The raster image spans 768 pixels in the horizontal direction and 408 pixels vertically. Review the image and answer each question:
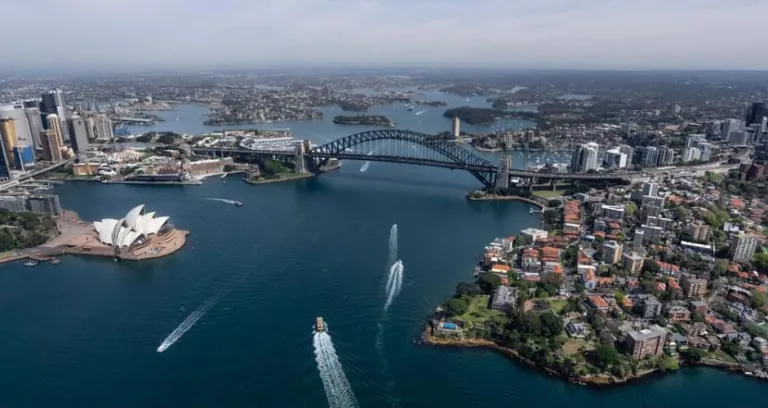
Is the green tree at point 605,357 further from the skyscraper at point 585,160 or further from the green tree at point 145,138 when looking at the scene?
the green tree at point 145,138

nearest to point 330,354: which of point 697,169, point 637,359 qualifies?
point 637,359

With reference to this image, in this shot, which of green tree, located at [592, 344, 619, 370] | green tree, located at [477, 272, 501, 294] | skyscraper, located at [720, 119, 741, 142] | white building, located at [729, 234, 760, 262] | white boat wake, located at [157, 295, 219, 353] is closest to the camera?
green tree, located at [592, 344, 619, 370]

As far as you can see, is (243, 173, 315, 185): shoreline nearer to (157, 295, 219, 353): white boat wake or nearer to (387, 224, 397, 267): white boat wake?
(387, 224, 397, 267): white boat wake

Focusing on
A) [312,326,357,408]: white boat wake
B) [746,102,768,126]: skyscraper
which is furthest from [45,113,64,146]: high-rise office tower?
[746,102,768,126]: skyscraper

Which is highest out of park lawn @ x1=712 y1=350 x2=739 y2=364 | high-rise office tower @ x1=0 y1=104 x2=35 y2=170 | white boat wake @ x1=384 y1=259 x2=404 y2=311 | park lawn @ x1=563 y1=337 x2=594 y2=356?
high-rise office tower @ x1=0 y1=104 x2=35 y2=170

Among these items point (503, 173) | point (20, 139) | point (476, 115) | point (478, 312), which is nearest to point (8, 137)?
point (20, 139)

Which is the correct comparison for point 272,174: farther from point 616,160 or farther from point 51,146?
point 616,160
